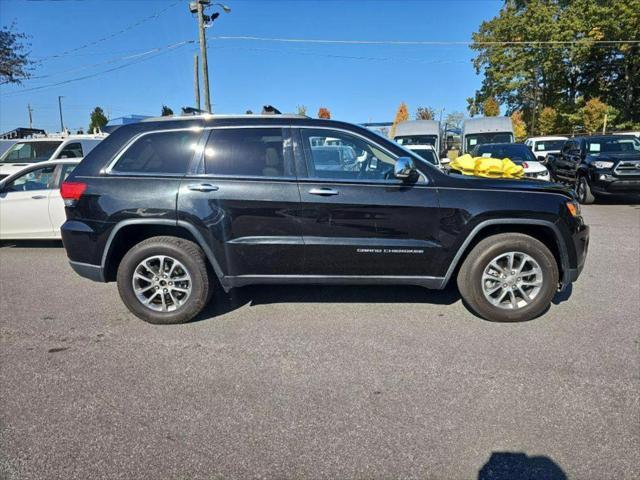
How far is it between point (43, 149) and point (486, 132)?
49.7 feet

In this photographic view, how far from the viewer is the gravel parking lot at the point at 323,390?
90.5 inches

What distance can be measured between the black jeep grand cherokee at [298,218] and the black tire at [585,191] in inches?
347

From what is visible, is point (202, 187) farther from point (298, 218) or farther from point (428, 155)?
point (428, 155)

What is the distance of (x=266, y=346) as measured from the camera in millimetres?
3588

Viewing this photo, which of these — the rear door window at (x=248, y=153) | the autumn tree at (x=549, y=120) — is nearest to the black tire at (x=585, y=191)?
the rear door window at (x=248, y=153)

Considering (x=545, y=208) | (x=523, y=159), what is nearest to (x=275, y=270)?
Answer: (x=545, y=208)

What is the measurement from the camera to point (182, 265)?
13.0ft

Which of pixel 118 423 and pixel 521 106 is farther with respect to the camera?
pixel 521 106

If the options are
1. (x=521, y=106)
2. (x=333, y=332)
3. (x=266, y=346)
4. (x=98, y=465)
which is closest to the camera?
(x=98, y=465)

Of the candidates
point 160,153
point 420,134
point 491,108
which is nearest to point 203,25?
point 420,134

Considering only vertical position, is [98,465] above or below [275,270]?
below

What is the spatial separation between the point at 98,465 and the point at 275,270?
6.74 feet

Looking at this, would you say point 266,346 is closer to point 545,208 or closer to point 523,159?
point 545,208

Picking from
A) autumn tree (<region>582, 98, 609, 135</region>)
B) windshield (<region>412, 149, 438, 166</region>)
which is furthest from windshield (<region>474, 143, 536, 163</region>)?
autumn tree (<region>582, 98, 609, 135</region>)
